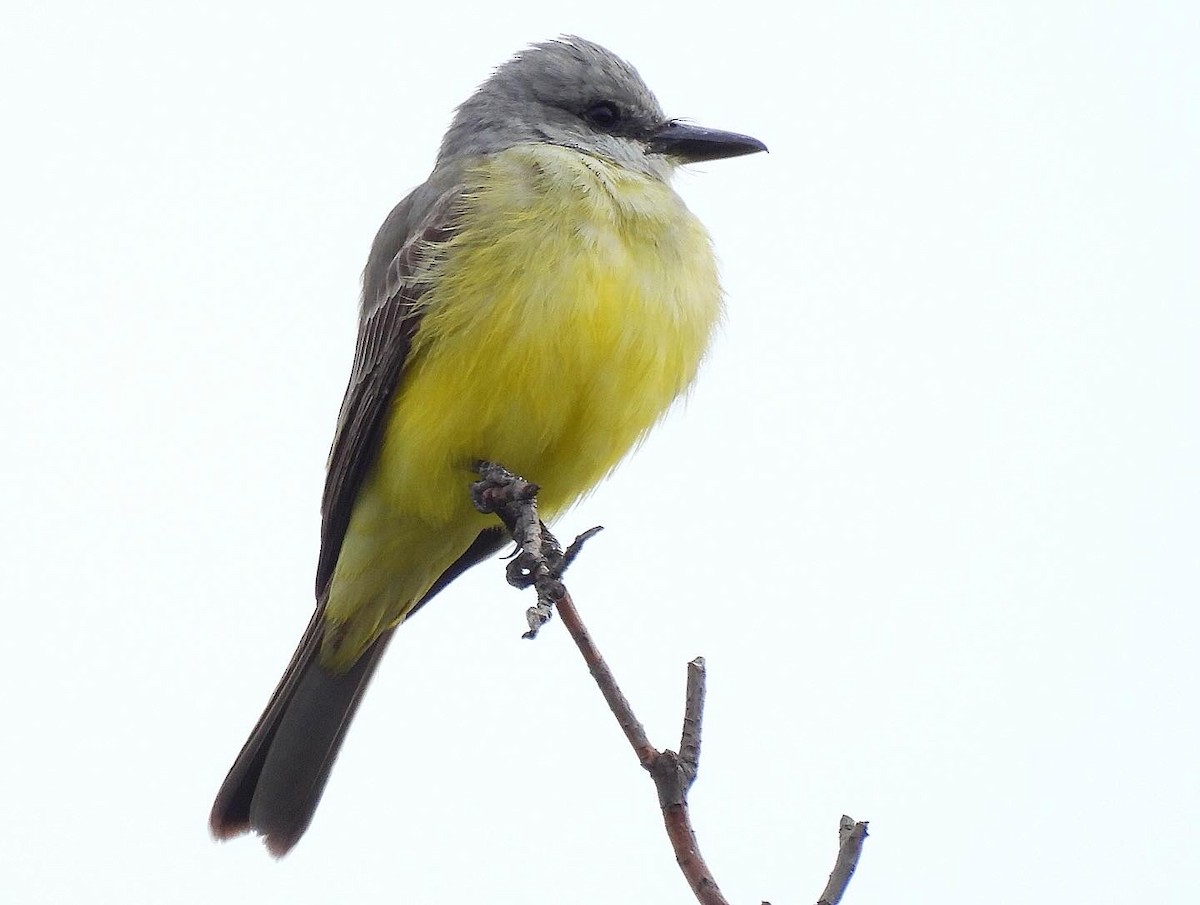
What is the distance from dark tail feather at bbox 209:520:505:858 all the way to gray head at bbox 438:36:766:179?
53.4 inches

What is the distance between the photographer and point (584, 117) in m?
5.56

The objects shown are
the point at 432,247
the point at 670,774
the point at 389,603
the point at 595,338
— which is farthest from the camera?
the point at 389,603

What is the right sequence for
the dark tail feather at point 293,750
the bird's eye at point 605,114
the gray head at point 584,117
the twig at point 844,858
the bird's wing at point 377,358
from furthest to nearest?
1. the bird's eye at point 605,114
2. the gray head at point 584,117
3. the dark tail feather at point 293,750
4. the bird's wing at point 377,358
5. the twig at point 844,858

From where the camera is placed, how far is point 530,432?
4.68 m

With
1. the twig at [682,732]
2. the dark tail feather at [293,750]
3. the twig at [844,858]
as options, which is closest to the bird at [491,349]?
the dark tail feather at [293,750]

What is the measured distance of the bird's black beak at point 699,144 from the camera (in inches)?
216

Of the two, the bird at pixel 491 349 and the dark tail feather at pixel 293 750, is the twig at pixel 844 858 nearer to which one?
the bird at pixel 491 349

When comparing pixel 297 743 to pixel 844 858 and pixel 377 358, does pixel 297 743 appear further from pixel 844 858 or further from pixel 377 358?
pixel 844 858

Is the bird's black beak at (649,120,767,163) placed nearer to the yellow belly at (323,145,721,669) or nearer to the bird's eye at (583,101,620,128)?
the bird's eye at (583,101,620,128)

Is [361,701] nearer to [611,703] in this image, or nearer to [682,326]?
[682,326]

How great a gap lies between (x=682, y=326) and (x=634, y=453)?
575 millimetres

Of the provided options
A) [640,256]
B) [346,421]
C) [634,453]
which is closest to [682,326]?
[640,256]

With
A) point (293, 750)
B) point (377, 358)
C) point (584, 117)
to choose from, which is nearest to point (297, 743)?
point (293, 750)

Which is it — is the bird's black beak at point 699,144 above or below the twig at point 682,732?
above
